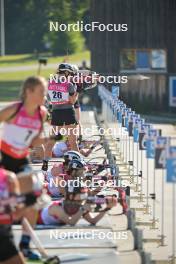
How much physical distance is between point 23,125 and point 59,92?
29.6 feet

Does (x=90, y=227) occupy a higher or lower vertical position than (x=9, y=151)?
lower

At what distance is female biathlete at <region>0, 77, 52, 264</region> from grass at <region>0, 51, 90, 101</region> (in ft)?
118

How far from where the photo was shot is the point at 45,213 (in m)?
15.2

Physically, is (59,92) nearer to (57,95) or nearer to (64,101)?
(57,95)

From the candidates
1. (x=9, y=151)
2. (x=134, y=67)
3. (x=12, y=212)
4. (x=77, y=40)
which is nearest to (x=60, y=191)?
(x=9, y=151)

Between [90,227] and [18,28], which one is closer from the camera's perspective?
[90,227]

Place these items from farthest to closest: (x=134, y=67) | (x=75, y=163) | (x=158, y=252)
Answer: (x=134, y=67) → (x=75, y=163) → (x=158, y=252)

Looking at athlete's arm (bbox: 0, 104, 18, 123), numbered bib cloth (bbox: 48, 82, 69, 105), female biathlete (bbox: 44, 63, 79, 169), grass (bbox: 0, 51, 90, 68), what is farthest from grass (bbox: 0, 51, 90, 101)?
athlete's arm (bbox: 0, 104, 18, 123)

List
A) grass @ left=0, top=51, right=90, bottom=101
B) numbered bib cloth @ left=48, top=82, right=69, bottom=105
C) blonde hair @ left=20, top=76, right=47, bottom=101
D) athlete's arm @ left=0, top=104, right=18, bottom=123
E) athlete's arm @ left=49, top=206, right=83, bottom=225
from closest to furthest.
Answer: blonde hair @ left=20, top=76, right=47, bottom=101 < athlete's arm @ left=0, top=104, right=18, bottom=123 < athlete's arm @ left=49, top=206, right=83, bottom=225 < numbered bib cloth @ left=48, top=82, right=69, bottom=105 < grass @ left=0, top=51, right=90, bottom=101

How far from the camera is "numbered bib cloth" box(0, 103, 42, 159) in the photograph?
11.5 meters

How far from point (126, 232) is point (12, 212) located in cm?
553

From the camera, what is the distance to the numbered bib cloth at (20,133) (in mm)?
11516

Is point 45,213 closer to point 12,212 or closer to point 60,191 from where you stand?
point 60,191

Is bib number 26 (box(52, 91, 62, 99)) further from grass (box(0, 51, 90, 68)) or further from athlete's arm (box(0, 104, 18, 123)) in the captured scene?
grass (box(0, 51, 90, 68))
